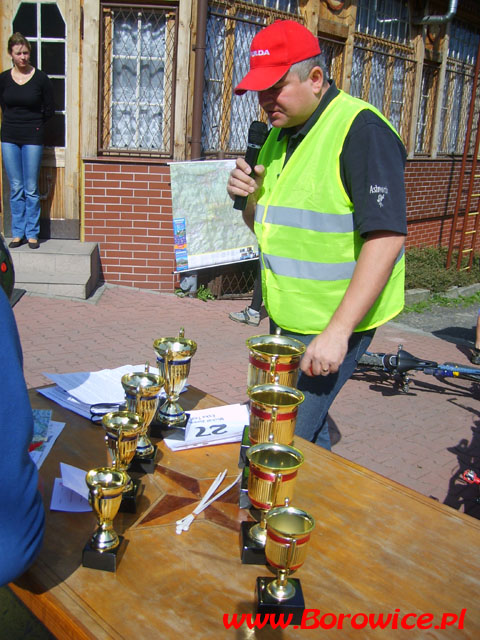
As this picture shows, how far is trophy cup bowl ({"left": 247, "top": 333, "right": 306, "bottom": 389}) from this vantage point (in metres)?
1.83

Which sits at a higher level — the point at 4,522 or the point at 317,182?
the point at 317,182

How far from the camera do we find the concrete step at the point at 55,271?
261 inches

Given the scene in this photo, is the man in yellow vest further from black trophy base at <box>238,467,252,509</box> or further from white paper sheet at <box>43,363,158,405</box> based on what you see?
white paper sheet at <box>43,363,158,405</box>

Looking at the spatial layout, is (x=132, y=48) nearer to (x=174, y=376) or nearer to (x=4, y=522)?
(x=174, y=376)

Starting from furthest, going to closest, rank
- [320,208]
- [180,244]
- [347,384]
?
[180,244] < [347,384] < [320,208]

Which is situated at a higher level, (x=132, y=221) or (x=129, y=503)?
(x=132, y=221)

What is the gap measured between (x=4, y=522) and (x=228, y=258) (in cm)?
626

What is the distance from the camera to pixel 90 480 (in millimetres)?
1469

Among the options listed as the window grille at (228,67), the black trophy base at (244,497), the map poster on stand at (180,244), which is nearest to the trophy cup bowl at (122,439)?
the black trophy base at (244,497)

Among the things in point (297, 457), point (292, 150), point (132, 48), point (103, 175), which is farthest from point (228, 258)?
point (297, 457)

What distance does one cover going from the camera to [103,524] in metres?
1.46

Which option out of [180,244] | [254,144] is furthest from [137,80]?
[254,144]

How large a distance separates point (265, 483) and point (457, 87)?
11.5 meters

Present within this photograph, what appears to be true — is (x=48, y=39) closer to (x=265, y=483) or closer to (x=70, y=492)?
(x=70, y=492)
